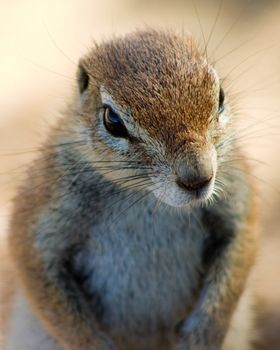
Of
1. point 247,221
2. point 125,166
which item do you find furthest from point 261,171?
point 125,166

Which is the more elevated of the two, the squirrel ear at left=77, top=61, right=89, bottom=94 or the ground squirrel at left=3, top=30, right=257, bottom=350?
the squirrel ear at left=77, top=61, right=89, bottom=94

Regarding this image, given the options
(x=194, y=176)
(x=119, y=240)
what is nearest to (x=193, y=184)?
(x=194, y=176)

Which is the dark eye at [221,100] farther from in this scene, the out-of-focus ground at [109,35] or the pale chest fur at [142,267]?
the out-of-focus ground at [109,35]

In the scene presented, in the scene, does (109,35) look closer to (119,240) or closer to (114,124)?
(119,240)

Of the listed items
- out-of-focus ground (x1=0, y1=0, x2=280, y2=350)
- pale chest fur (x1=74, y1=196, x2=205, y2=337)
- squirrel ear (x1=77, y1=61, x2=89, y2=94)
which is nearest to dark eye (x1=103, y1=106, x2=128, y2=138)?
squirrel ear (x1=77, y1=61, x2=89, y2=94)

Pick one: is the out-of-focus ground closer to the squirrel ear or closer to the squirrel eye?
the squirrel ear
